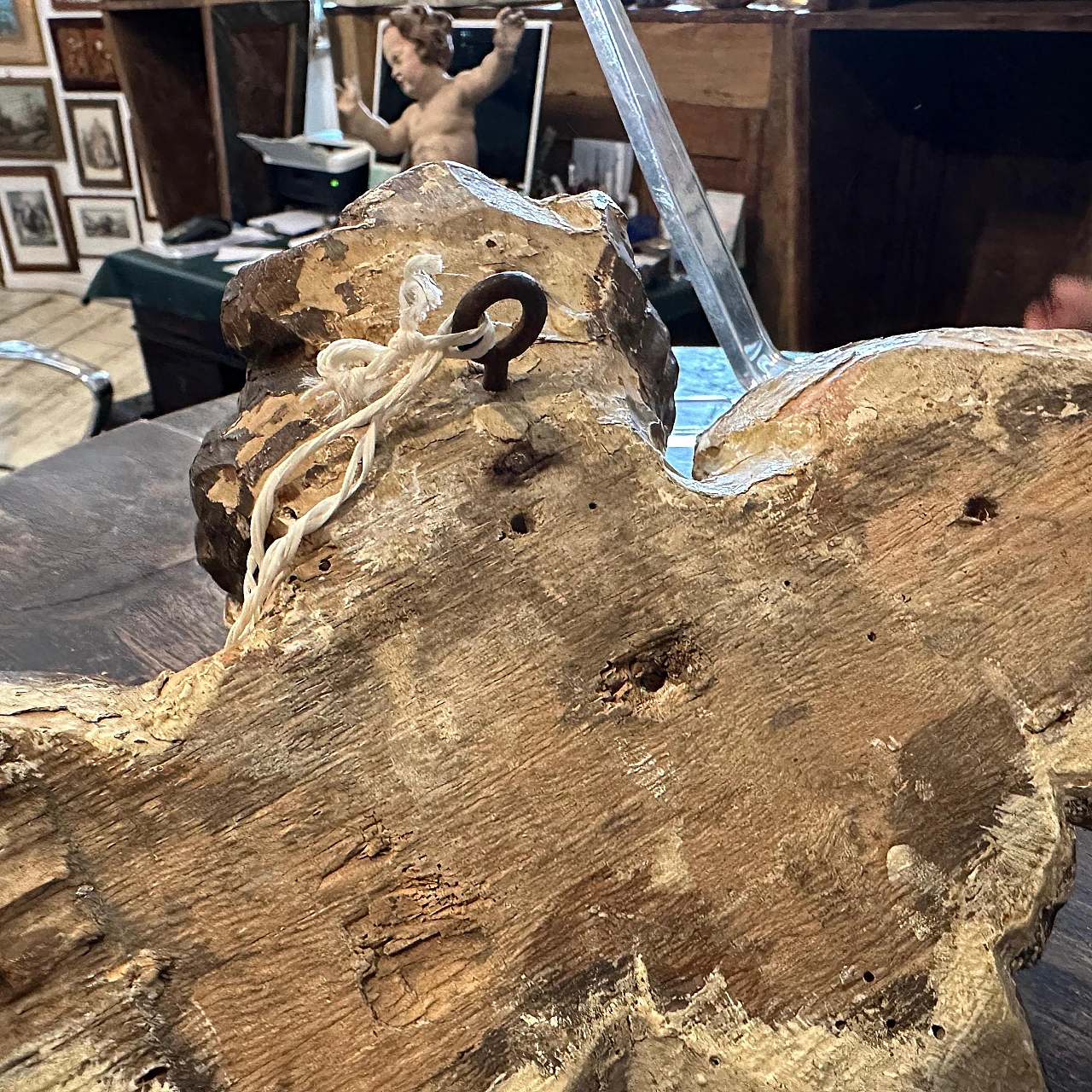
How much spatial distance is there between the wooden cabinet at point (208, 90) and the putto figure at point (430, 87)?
17.5 inches

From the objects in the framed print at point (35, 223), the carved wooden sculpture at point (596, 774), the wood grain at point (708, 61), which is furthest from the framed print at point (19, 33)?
the carved wooden sculpture at point (596, 774)

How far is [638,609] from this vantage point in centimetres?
70

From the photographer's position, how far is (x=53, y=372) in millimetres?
2559

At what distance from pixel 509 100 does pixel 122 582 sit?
1.15 m

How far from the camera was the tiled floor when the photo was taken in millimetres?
2422

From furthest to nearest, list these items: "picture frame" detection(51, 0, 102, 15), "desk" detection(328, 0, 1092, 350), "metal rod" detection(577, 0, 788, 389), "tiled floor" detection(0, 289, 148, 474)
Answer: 1. "picture frame" detection(51, 0, 102, 15)
2. "tiled floor" detection(0, 289, 148, 474)
3. "desk" detection(328, 0, 1092, 350)
4. "metal rod" detection(577, 0, 788, 389)

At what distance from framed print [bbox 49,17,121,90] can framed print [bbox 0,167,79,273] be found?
0.24 meters

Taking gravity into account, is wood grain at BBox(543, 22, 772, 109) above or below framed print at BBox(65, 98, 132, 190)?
above

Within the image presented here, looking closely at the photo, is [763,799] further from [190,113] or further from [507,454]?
[190,113]

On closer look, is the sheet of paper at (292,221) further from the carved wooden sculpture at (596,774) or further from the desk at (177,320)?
the carved wooden sculpture at (596,774)

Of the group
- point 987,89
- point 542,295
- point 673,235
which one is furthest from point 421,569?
point 987,89

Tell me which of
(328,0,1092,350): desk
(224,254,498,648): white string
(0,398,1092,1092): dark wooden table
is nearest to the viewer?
(224,254,498,648): white string

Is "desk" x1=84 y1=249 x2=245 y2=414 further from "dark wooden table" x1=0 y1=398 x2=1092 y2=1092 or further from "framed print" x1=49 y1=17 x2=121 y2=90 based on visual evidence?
"framed print" x1=49 y1=17 x2=121 y2=90

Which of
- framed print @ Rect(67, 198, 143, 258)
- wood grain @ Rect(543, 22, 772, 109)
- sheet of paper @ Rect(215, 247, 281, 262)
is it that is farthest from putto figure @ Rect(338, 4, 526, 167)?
framed print @ Rect(67, 198, 143, 258)
